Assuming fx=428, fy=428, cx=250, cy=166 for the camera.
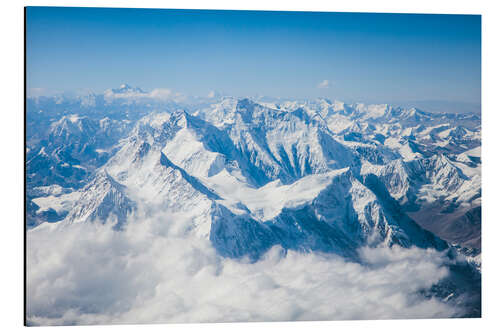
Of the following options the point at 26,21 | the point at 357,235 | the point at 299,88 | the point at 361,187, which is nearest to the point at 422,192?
the point at 361,187

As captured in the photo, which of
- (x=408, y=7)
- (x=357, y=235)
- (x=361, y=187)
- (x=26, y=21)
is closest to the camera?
(x=26, y=21)

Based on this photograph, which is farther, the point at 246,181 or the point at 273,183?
the point at 246,181

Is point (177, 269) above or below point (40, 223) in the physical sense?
below

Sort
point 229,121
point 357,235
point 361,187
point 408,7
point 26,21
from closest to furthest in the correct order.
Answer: point 26,21, point 408,7, point 357,235, point 361,187, point 229,121

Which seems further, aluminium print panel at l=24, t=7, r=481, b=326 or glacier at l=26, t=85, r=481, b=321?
glacier at l=26, t=85, r=481, b=321

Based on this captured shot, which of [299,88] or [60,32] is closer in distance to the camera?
[60,32]

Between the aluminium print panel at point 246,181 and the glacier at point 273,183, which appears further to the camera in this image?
the glacier at point 273,183

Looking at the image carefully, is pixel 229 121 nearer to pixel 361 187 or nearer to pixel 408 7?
pixel 361 187

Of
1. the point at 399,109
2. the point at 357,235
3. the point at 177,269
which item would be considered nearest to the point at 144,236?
the point at 177,269

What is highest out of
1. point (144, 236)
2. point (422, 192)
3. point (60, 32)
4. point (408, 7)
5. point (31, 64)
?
point (408, 7)
